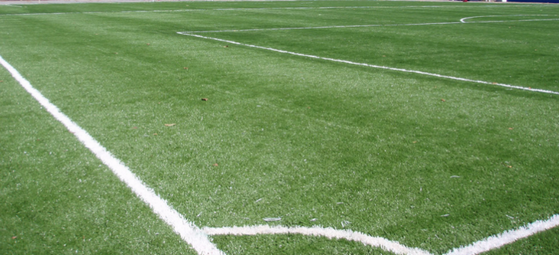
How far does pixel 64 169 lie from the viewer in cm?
323

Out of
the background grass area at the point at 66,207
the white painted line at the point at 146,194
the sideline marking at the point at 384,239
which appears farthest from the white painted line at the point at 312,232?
the background grass area at the point at 66,207

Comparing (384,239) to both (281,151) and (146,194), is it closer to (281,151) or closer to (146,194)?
(281,151)

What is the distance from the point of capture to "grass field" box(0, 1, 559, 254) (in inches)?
99.4

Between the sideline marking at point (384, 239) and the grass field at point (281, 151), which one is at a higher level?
the grass field at point (281, 151)

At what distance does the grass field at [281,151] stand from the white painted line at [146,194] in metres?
0.05

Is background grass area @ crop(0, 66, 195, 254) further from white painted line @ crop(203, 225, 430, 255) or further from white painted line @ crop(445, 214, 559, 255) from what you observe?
white painted line @ crop(445, 214, 559, 255)

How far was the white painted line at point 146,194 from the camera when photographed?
2.42 meters

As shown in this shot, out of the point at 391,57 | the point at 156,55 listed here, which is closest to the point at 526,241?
the point at 391,57

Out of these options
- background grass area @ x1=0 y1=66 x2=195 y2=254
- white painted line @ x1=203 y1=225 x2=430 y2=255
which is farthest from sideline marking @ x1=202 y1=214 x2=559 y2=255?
background grass area @ x1=0 y1=66 x2=195 y2=254

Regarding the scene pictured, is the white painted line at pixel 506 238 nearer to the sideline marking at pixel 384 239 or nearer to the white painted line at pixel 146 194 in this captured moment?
the sideline marking at pixel 384 239

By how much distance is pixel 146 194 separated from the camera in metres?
2.90

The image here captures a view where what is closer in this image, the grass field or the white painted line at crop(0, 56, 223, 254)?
the white painted line at crop(0, 56, 223, 254)

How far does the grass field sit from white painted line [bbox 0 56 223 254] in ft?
0.16

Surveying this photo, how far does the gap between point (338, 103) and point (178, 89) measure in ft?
6.86
